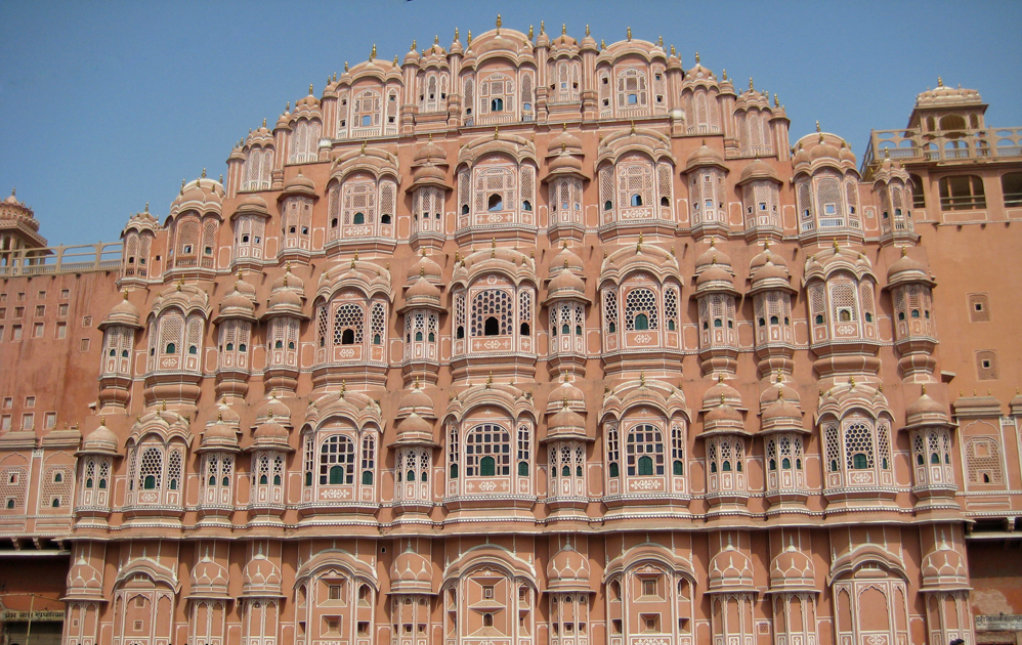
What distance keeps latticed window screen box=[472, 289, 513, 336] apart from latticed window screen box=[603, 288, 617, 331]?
128 inches

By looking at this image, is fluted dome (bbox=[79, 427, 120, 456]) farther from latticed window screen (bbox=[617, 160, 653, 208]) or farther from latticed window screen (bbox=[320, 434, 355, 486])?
latticed window screen (bbox=[617, 160, 653, 208])

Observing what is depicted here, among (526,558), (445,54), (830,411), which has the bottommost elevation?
(526,558)

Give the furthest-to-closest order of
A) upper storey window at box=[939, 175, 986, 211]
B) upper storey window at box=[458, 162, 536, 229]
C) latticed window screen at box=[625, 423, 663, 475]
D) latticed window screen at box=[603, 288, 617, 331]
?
upper storey window at box=[939, 175, 986, 211] < upper storey window at box=[458, 162, 536, 229] < latticed window screen at box=[603, 288, 617, 331] < latticed window screen at box=[625, 423, 663, 475]

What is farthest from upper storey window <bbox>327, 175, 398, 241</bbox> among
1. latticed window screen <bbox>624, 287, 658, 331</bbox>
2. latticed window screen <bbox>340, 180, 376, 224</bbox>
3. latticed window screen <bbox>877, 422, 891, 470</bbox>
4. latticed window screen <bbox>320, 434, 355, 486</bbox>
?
latticed window screen <bbox>877, 422, 891, 470</bbox>

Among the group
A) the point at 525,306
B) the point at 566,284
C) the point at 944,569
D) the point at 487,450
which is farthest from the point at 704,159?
the point at 944,569

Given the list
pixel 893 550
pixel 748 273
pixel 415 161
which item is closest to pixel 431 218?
pixel 415 161

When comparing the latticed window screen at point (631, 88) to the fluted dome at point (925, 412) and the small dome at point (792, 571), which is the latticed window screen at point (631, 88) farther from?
the small dome at point (792, 571)

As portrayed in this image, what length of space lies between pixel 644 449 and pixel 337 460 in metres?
10.2

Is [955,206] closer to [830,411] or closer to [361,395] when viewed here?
[830,411]

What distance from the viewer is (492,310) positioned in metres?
38.2

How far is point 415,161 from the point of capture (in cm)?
4178

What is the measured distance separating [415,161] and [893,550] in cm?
2166

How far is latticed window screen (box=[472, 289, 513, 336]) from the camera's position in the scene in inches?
1499

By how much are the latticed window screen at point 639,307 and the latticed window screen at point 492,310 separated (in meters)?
4.01
